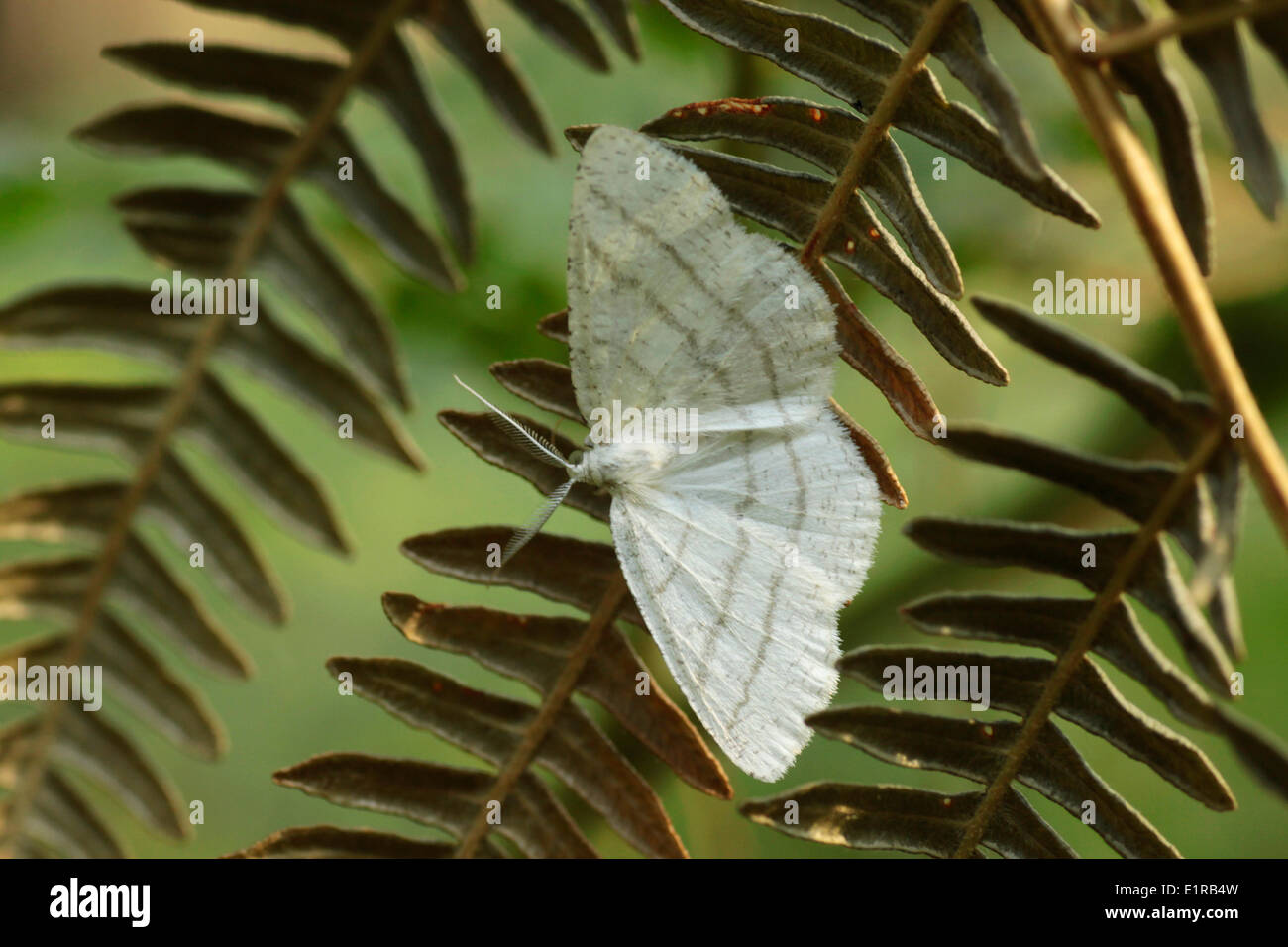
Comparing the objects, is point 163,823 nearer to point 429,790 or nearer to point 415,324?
point 429,790

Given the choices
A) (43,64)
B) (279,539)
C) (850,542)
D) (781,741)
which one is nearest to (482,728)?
(781,741)

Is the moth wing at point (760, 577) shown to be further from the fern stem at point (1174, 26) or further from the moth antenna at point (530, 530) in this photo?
the fern stem at point (1174, 26)

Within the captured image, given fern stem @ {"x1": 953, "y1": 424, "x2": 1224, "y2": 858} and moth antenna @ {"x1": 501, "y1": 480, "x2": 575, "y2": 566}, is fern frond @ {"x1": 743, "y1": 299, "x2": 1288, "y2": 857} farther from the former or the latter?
moth antenna @ {"x1": 501, "y1": 480, "x2": 575, "y2": 566}

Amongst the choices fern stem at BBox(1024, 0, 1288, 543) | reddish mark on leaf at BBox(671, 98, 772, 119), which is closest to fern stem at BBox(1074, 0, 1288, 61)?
fern stem at BBox(1024, 0, 1288, 543)

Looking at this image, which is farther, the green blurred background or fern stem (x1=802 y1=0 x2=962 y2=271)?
the green blurred background

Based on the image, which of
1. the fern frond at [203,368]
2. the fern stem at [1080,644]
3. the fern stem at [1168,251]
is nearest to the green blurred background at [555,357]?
the fern frond at [203,368]
